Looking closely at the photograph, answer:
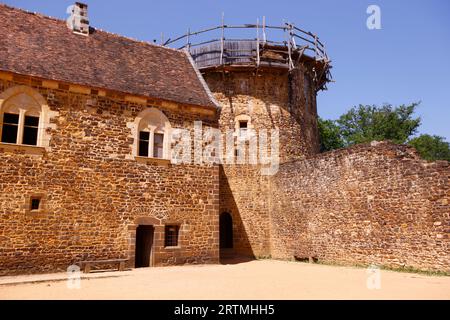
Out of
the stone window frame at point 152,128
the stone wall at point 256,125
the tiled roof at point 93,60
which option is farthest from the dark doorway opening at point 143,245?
the stone wall at point 256,125

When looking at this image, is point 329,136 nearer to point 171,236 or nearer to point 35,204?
point 171,236

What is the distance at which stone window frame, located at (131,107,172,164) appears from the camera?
13548 mm

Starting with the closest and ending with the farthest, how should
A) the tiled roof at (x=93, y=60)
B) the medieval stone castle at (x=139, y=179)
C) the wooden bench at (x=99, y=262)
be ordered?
the medieval stone castle at (x=139, y=179) → the wooden bench at (x=99, y=262) → the tiled roof at (x=93, y=60)

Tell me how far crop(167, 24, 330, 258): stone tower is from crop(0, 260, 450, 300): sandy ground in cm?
640

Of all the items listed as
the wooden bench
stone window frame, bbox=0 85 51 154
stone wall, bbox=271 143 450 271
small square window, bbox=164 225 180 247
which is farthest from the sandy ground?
stone window frame, bbox=0 85 51 154

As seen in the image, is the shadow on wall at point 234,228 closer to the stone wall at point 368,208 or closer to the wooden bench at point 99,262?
the stone wall at point 368,208

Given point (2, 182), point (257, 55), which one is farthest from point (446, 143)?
point (2, 182)

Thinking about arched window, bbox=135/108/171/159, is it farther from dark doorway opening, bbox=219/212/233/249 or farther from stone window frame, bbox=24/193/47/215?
dark doorway opening, bbox=219/212/233/249

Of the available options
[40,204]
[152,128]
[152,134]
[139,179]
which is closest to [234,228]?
[139,179]

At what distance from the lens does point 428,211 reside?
11352 mm

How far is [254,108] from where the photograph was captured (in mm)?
19438

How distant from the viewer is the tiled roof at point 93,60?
12.5 meters

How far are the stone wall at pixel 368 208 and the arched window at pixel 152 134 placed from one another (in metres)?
5.97

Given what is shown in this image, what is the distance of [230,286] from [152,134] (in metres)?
6.85
